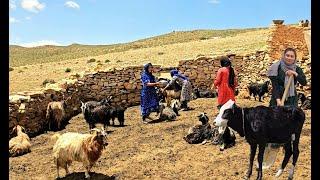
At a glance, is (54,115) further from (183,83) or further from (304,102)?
(304,102)

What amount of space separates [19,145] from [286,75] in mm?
7505

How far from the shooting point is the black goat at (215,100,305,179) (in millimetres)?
6441

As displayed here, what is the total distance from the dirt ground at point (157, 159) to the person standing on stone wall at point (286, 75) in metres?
1.72

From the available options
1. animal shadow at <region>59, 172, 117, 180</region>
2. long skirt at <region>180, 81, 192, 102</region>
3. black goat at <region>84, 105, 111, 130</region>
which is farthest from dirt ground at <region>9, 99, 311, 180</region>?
long skirt at <region>180, 81, 192, 102</region>

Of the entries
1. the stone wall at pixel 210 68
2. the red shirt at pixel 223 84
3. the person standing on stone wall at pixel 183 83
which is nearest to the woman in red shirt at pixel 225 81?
the red shirt at pixel 223 84

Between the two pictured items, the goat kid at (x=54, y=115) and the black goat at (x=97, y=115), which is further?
the goat kid at (x=54, y=115)

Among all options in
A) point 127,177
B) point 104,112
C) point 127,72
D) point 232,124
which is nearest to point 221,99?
point 232,124

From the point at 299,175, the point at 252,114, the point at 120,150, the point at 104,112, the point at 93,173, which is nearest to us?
the point at 252,114

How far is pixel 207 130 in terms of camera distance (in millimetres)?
10688

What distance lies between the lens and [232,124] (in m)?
6.66

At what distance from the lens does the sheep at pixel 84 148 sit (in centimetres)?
862

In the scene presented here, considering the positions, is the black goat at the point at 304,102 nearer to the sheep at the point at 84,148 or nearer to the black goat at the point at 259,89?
the black goat at the point at 259,89

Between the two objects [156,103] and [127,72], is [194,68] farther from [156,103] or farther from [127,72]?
[156,103]

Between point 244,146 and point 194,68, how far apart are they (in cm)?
1077
